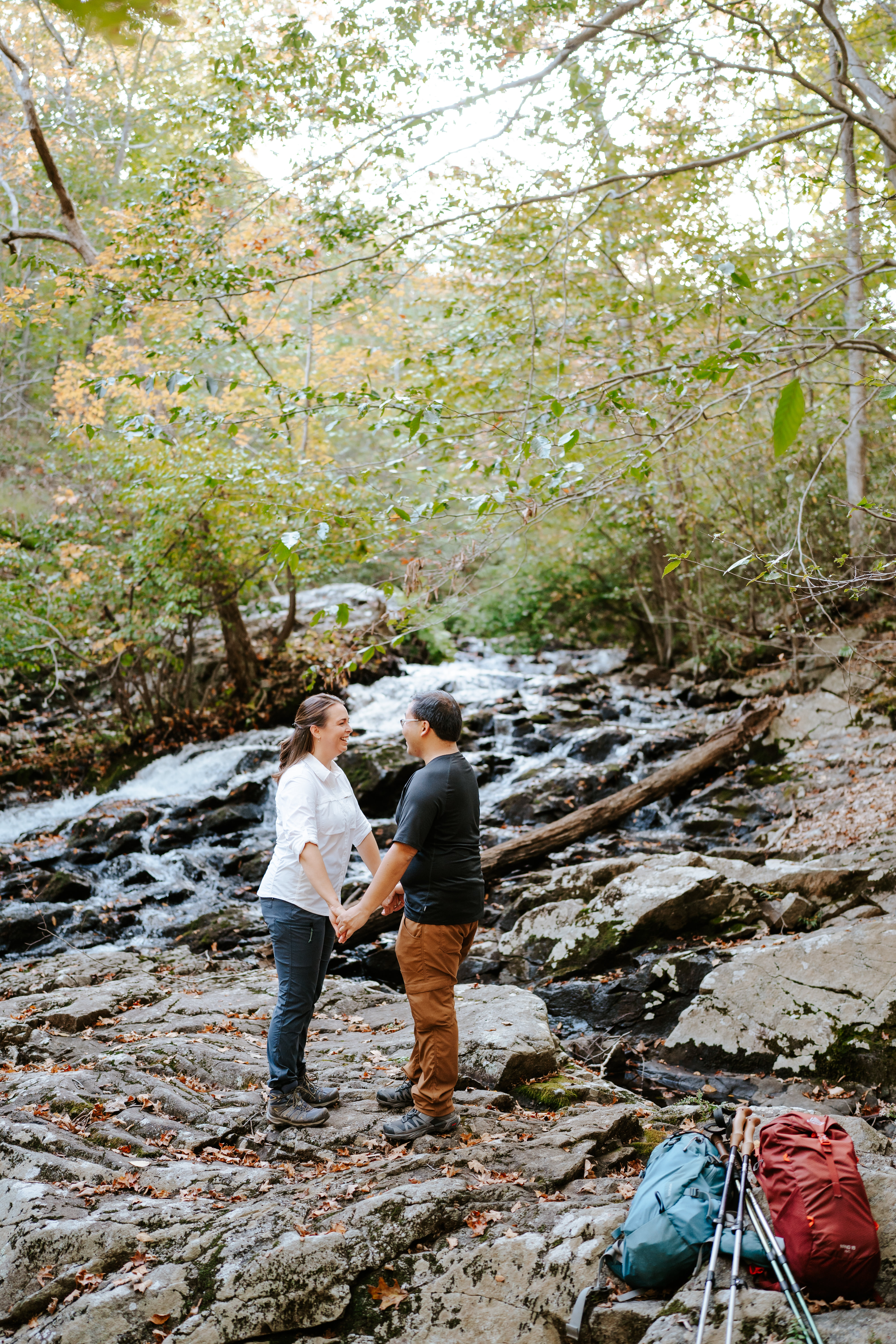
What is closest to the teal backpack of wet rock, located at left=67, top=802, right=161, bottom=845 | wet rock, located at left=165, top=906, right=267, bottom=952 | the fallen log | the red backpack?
the red backpack

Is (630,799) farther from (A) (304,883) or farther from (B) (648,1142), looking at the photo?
(A) (304,883)

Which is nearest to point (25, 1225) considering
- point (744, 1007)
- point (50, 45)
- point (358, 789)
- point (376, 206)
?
point (744, 1007)

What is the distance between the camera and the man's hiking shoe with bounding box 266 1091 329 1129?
13.0 feet

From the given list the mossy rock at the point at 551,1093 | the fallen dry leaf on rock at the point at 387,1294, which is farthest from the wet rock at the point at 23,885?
the fallen dry leaf on rock at the point at 387,1294

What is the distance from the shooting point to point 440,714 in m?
3.84

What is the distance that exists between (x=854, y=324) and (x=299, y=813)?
27.0 ft

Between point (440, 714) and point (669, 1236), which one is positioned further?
point (440, 714)

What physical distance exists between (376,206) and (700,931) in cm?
801

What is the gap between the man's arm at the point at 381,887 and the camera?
3.64m

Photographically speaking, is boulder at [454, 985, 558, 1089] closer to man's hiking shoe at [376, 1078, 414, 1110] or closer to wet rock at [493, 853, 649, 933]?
man's hiking shoe at [376, 1078, 414, 1110]

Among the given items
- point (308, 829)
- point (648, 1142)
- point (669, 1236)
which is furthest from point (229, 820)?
point (669, 1236)

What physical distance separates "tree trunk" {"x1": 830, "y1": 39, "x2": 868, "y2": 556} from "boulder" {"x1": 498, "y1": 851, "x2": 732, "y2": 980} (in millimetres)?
3773

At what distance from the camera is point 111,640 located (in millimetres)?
13195

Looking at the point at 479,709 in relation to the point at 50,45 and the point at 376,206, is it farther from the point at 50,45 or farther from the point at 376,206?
the point at 50,45
